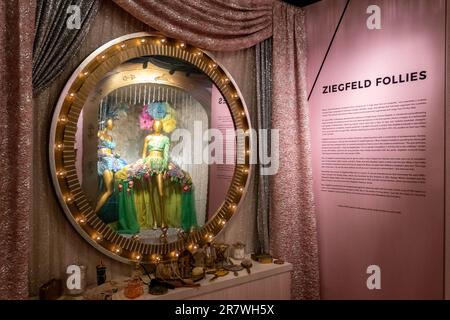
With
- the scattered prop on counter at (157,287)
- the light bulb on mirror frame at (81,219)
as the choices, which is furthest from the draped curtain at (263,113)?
the light bulb on mirror frame at (81,219)

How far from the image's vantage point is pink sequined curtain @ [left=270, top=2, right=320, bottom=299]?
257 cm

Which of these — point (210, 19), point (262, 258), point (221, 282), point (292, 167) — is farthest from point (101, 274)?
point (210, 19)

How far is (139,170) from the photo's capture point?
204 cm

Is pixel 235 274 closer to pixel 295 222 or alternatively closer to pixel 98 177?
pixel 295 222

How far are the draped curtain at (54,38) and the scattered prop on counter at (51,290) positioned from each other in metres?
0.97

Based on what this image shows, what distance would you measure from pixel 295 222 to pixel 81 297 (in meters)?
1.57

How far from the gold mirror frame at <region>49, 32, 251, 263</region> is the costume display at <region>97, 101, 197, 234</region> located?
0.09 m

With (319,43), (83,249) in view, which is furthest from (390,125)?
(83,249)

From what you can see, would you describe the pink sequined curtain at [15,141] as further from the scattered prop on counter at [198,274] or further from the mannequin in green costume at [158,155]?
the scattered prop on counter at [198,274]

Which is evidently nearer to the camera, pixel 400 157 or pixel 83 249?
pixel 83 249

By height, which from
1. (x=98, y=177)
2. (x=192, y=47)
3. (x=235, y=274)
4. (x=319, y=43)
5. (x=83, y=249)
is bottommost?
(x=235, y=274)

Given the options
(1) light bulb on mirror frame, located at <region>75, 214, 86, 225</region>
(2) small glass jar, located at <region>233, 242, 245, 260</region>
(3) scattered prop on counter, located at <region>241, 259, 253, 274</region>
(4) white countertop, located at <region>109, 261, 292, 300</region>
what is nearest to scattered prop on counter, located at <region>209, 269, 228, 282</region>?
(4) white countertop, located at <region>109, 261, 292, 300</region>

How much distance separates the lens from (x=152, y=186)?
2.09m

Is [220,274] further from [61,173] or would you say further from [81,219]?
[61,173]
